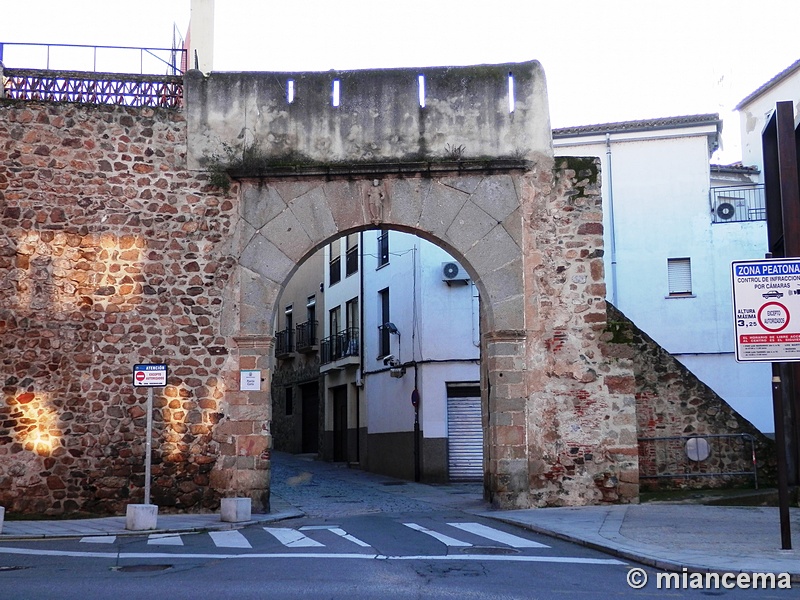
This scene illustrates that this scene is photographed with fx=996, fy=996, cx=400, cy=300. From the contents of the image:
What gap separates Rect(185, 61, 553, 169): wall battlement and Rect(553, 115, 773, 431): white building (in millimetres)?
13877

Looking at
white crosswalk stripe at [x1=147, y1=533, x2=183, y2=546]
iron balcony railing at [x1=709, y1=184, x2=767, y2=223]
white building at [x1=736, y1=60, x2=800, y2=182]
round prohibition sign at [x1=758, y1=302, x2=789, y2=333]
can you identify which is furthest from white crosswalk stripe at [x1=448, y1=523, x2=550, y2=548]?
white building at [x1=736, y1=60, x2=800, y2=182]

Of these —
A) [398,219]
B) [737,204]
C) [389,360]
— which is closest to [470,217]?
[398,219]

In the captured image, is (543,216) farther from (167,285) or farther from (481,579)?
(481,579)

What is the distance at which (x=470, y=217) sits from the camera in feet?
47.1

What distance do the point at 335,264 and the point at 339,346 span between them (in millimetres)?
2938

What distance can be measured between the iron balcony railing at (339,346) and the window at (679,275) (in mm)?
8806

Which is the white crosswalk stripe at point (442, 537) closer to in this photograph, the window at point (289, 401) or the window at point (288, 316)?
the window at point (289, 401)

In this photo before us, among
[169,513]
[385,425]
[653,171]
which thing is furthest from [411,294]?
[169,513]

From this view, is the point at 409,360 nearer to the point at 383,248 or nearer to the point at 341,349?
the point at 383,248

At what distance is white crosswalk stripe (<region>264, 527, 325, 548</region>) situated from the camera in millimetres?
9734

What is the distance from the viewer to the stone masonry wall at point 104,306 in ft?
44.7

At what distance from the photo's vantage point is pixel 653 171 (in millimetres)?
27906

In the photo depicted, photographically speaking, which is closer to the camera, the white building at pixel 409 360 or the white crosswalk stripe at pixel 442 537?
the white crosswalk stripe at pixel 442 537

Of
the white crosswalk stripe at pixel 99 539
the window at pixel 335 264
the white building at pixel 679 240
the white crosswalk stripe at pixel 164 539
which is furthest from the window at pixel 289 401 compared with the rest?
the white crosswalk stripe at pixel 99 539
